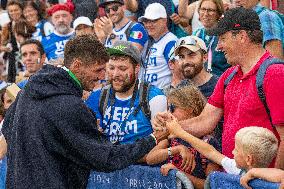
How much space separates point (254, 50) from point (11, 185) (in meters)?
2.14

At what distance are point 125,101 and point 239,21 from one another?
1.85m

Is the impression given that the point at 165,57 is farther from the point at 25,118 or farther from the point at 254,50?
the point at 25,118

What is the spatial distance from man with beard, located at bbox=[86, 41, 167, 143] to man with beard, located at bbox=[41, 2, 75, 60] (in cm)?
408

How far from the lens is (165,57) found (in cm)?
916

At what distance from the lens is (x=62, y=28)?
11.5m

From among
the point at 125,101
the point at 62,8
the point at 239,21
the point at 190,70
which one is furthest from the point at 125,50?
the point at 62,8

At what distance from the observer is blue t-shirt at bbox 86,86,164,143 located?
684cm

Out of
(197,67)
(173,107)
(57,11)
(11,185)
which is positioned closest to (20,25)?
(57,11)

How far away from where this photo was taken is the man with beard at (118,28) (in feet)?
31.7

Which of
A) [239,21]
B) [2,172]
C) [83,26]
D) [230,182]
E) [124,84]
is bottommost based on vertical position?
[2,172]

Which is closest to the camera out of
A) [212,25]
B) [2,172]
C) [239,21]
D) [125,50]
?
[239,21]

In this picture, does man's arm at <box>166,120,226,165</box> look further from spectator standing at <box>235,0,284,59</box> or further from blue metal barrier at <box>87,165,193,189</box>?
spectator standing at <box>235,0,284,59</box>

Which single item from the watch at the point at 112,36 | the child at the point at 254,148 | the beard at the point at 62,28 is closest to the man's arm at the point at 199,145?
the child at the point at 254,148

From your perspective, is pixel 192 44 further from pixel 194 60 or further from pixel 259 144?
pixel 259 144
